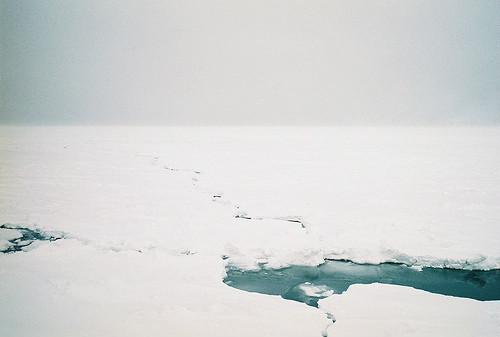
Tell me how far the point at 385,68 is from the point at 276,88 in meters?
65.7

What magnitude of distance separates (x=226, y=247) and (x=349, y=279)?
63.1 inches

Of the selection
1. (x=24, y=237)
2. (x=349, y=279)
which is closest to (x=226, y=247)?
(x=349, y=279)

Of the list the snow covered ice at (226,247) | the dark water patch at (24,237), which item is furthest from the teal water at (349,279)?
the dark water patch at (24,237)

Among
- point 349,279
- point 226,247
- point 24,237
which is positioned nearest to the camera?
point 349,279

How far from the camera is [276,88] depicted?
17512 cm

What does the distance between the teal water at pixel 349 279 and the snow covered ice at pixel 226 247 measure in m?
0.15

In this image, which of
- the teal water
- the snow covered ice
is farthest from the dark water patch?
the teal water

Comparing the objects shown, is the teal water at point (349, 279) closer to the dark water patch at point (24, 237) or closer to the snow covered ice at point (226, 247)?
the snow covered ice at point (226, 247)

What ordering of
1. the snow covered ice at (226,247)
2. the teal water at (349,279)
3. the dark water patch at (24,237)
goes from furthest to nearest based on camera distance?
the dark water patch at (24,237)
the teal water at (349,279)
the snow covered ice at (226,247)

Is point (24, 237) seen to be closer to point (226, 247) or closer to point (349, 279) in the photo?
point (226, 247)

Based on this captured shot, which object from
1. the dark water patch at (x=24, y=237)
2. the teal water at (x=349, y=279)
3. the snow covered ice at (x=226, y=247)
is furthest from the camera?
the dark water patch at (x=24, y=237)

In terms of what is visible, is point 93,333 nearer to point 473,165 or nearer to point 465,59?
point 473,165

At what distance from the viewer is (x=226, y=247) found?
4.52m

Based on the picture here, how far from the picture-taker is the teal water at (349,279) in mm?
3473
